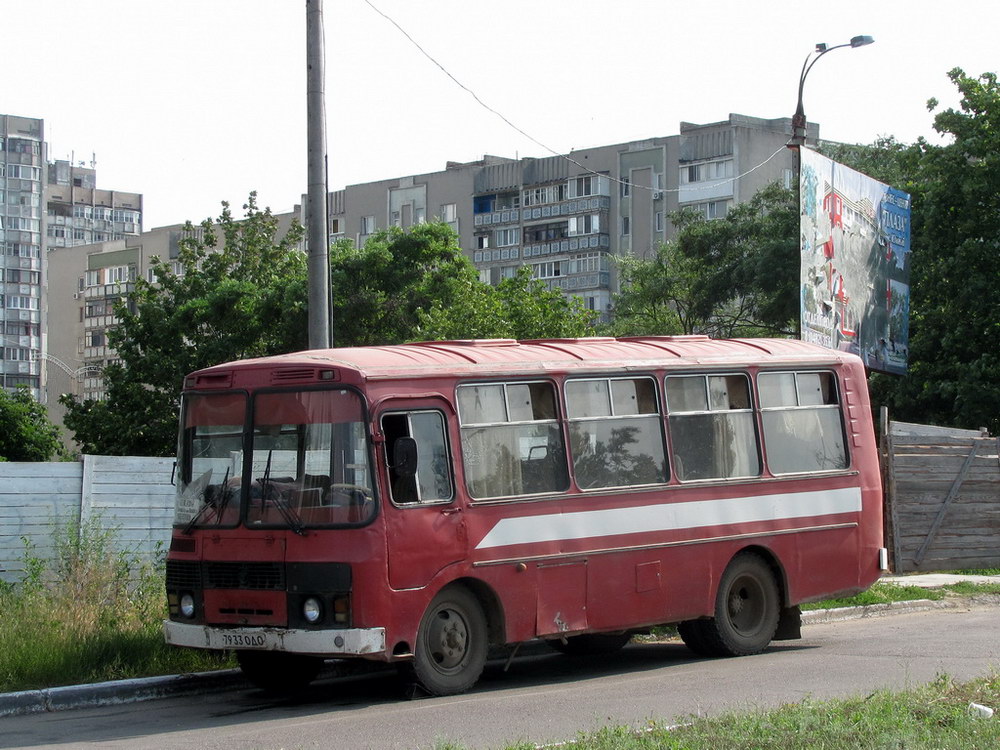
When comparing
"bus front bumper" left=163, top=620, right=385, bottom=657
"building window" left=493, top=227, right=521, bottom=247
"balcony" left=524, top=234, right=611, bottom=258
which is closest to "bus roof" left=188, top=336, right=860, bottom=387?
"bus front bumper" left=163, top=620, right=385, bottom=657

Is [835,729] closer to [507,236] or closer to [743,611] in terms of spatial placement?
[743,611]

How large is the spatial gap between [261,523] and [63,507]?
16.2ft

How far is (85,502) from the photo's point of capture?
1496 centimetres

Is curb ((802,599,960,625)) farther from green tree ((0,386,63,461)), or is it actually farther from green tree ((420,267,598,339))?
green tree ((0,386,63,461))

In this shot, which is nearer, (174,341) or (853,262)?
(853,262)

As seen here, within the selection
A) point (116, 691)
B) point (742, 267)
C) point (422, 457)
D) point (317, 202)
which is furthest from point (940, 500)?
point (742, 267)

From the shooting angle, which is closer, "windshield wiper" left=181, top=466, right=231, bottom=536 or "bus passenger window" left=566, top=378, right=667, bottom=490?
"windshield wiper" left=181, top=466, right=231, bottom=536

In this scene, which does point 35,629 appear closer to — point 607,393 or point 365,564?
point 365,564

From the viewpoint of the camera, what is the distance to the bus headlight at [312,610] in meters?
10.3

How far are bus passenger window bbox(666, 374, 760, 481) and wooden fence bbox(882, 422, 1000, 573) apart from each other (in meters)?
7.68

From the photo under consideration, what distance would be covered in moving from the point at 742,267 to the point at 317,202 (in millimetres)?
27142

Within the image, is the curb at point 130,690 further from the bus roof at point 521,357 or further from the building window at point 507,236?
the building window at point 507,236

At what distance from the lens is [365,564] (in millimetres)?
10258

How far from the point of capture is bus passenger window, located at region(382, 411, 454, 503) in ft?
35.0
